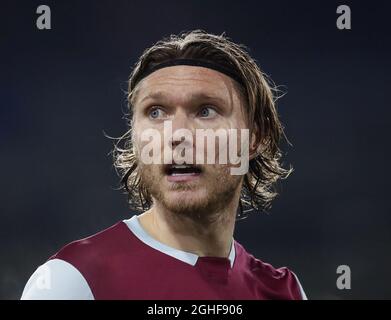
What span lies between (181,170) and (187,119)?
0.17 meters

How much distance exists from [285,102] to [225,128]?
3.18 feet

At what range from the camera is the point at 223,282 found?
2.07m

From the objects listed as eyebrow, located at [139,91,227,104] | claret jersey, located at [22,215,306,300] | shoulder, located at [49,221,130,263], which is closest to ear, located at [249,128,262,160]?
eyebrow, located at [139,91,227,104]

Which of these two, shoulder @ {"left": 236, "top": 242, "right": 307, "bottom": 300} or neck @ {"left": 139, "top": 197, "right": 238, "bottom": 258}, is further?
shoulder @ {"left": 236, "top": 242, "right": 307, "bottom": 300}

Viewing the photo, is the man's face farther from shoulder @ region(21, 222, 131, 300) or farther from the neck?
shoulder @ region(21, 222, 131, 300)

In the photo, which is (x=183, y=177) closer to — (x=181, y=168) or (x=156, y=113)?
(x=181, y=168)

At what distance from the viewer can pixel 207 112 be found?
79.5 inches

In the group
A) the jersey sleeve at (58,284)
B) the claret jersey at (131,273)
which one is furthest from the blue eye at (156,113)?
the jersey sleeve at (58,284)

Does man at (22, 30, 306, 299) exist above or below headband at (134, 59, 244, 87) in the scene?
below

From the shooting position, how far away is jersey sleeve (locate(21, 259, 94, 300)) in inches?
71.9

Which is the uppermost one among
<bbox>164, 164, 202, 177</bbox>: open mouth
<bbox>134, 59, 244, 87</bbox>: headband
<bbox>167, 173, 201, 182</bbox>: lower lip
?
<bbox>134, 59, 244, 87</bbox>: headband

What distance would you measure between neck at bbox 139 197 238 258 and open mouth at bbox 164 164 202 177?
148 millimetres
